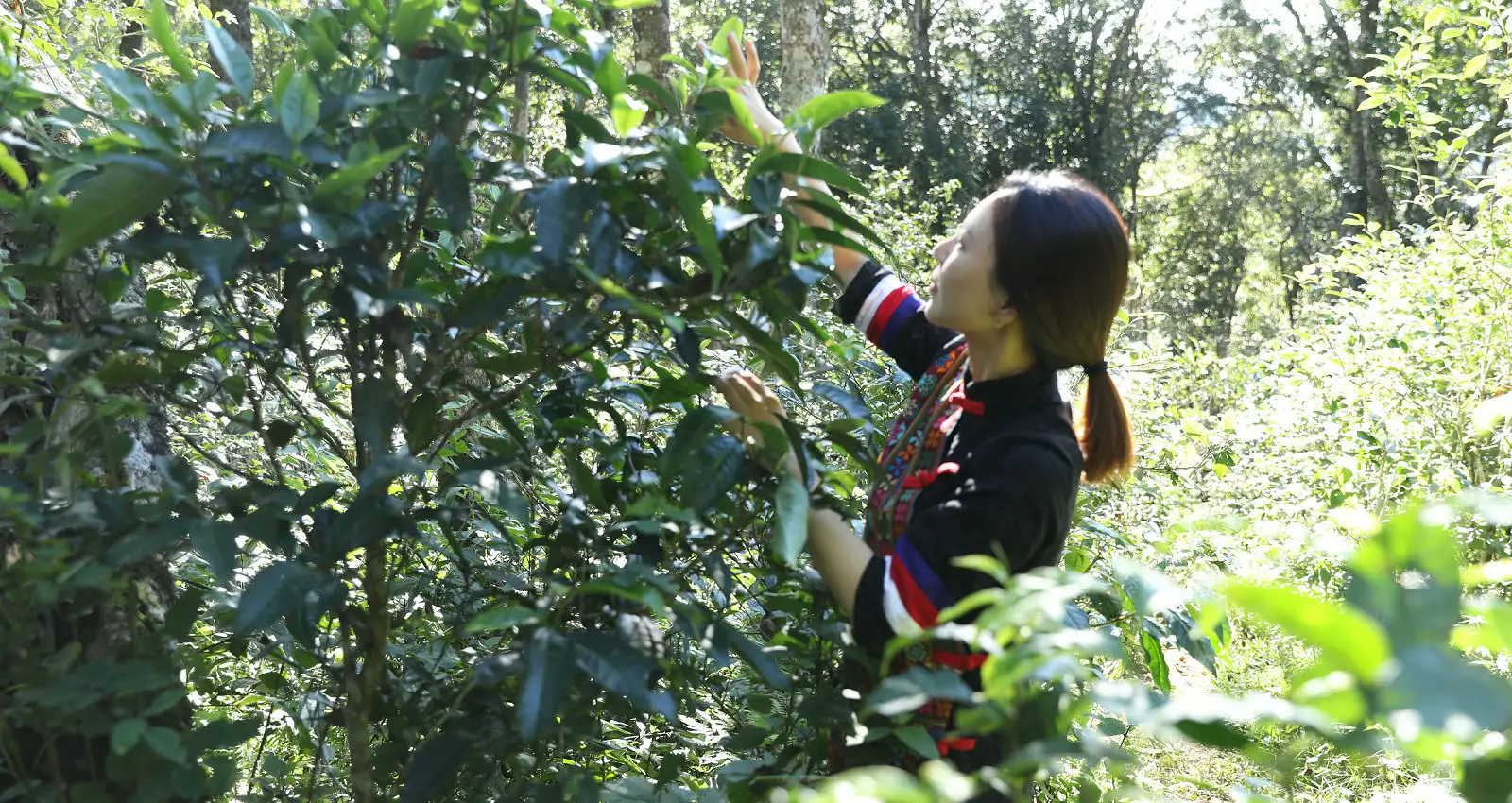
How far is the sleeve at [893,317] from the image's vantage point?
7.81ft

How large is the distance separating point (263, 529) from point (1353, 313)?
19.4ft

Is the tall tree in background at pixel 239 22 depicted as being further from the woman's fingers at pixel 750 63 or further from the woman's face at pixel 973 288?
the woman's face at pixel 973 288

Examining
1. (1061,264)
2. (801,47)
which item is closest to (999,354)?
(1061,264)

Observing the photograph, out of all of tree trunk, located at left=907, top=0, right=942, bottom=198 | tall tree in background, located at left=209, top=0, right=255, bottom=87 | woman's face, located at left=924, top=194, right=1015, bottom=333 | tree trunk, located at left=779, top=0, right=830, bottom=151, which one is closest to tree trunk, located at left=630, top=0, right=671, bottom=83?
tree trunk, located at left=779, top=0, right=830, bottom=151

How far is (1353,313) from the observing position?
6.01 meters

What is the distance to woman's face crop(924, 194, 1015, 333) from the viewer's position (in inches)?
77.2

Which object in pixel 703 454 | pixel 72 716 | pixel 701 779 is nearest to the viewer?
pixel 72 716

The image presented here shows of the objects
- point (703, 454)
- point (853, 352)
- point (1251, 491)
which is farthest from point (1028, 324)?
point (1251, 491)

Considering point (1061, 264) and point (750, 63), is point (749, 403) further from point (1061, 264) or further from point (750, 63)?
point (750, 63)

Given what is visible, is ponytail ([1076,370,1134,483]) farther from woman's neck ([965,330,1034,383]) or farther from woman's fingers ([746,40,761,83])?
woman's fingers ([746,40,761,83])

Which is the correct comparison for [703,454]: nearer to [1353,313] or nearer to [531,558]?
[531,558]

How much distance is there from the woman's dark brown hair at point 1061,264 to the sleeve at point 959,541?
0.25 meters

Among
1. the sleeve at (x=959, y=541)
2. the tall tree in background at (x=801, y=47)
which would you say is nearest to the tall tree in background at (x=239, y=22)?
the tall tree in background at (x=801, y=47)

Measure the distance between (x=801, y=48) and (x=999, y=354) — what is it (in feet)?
14.5
